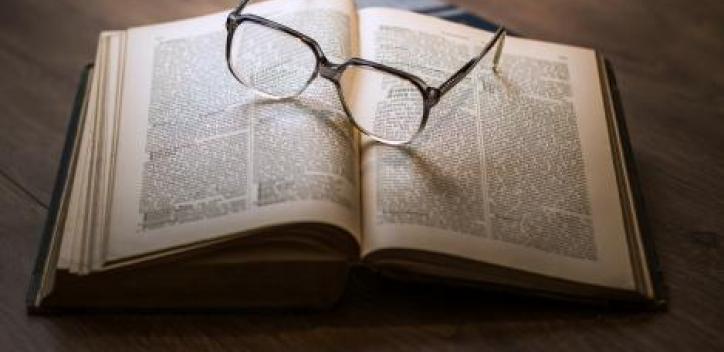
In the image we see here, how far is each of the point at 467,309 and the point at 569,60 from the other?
31 centimetres

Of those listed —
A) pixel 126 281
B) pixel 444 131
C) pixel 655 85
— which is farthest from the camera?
pixel 655 85

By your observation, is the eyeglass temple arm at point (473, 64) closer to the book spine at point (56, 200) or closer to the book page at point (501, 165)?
the book page at point (501, 165)

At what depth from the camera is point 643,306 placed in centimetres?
66

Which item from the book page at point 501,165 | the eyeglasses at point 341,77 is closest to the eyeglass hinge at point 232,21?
the eyeglasses at point 341,77

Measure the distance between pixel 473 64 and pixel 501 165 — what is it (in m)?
0.10

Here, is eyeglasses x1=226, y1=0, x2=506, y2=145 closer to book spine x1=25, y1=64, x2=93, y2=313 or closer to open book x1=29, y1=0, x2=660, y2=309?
open book x1=29, y1=0, x2=660, y2=309

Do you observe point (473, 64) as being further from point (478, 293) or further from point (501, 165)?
point (478, 293)

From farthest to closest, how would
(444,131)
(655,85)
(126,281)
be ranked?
1. (655,85)
2. (444,131)
3. (126,281)

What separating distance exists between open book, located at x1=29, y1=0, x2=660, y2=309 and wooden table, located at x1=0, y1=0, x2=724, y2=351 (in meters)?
0.02

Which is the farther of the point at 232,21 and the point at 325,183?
the point at 232,21

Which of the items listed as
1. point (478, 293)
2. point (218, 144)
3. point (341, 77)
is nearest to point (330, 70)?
point (341, 77)

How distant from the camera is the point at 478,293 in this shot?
26.4 inches

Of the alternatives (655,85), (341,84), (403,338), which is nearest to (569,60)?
(655,85)

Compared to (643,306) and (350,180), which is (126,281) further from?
(643,306)
